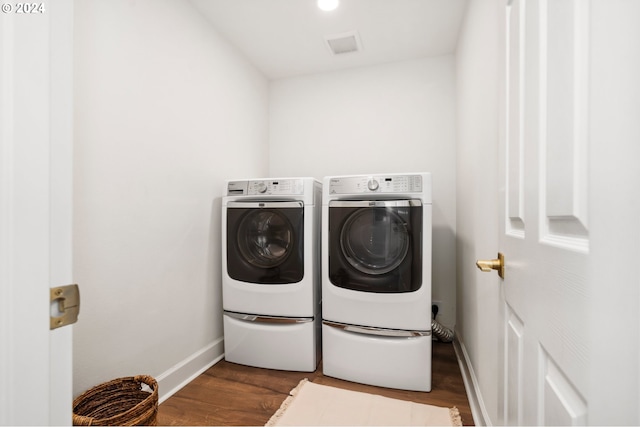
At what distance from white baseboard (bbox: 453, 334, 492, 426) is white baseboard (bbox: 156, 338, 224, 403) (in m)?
1.59

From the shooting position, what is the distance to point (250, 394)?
1.62 meters

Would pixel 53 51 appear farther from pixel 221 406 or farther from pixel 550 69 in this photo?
pixel 221 406

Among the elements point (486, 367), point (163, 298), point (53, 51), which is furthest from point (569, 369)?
point (163, 298)

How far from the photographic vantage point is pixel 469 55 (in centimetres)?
172

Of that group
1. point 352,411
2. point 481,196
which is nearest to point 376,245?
point 481,196

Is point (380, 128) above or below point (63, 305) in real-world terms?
above

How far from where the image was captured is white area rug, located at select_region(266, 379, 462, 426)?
1.38 metres

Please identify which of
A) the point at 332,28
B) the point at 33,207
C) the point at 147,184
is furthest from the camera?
the point at 332,28

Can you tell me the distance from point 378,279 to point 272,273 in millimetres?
674

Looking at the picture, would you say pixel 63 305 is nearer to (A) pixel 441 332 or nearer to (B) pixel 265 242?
(B) pixel 265 242

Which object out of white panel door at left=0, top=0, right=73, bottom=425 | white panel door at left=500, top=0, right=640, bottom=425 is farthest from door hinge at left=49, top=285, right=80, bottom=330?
white panel door at left=500, top=0, right=640, bottom=425

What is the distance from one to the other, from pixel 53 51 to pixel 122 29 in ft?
3.96

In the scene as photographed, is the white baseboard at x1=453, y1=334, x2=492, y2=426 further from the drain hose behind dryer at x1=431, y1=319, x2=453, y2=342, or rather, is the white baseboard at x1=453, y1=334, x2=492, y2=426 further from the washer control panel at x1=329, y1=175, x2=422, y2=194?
the washer control panel at x1=329, y1=175, x2=422, y2=194

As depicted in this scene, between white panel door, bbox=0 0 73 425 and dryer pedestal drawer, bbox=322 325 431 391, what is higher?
white panel door, bbox=0 0 73 425
